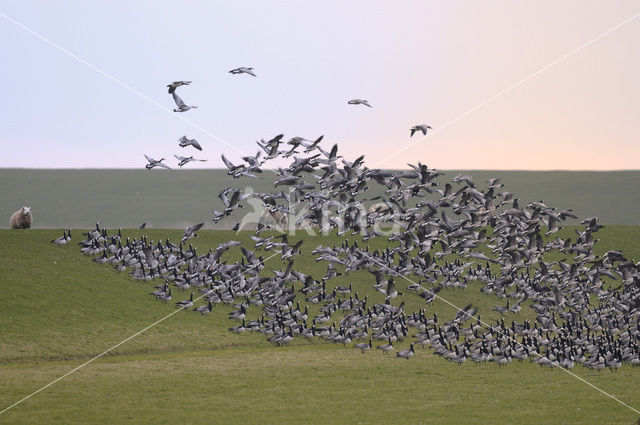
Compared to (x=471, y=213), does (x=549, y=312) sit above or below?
below

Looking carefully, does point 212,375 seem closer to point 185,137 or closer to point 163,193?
point 185,137

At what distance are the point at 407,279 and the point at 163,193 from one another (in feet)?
352

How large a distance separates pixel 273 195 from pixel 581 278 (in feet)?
95.1

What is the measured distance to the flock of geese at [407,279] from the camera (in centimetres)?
5012

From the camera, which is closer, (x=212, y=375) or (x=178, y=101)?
(x=212, y=375)

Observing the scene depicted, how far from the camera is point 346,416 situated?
3750 centimetres

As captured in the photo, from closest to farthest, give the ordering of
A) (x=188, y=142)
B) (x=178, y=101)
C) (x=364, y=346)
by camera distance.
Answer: (x=178, y=101), (x=188, y=142), (x=364, y=346)

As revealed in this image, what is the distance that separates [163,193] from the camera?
16575 centimetres

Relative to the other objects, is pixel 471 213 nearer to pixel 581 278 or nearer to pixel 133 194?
pixel 581 278

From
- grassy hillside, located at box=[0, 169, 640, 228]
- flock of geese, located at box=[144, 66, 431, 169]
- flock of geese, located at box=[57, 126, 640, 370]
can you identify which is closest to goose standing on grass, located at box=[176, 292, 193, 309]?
flock of geese, located at box=[57, 126, 640, 370]

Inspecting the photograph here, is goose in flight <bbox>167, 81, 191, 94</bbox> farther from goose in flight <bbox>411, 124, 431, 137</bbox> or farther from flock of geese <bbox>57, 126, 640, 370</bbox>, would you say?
goose in flight <bbox>411, 124, 431, 137</bbox>

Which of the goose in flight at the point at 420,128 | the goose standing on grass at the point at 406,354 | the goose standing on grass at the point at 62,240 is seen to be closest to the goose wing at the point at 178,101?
the goose in flight at the point at 420,128

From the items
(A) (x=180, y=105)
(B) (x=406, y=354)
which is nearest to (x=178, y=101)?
(A) (x=180, y=105)

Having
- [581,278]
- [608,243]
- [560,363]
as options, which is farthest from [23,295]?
[608,243]
